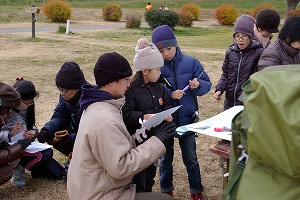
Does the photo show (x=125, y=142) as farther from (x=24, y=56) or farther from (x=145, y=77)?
(x=24, y=56)

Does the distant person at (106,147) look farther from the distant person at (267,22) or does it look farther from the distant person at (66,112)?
the distant person at (267,22)

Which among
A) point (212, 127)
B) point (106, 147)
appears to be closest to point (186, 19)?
point (212, 127)

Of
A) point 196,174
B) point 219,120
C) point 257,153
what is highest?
point 257,153

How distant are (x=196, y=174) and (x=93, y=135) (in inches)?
67.2

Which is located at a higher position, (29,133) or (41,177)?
(29,133)

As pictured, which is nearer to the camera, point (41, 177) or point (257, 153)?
point (257, 153)

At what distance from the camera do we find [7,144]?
12.0 ft

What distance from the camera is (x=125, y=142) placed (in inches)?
85.4

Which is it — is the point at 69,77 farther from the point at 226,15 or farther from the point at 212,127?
the point at 226,15

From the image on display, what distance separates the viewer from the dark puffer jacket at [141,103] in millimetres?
3014

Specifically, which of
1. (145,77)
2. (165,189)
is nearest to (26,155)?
(165,189)

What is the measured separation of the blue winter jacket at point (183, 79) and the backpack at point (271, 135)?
174cm

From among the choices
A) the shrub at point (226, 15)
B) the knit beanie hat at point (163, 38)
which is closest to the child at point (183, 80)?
the knit beanie hat at point (163, 38)

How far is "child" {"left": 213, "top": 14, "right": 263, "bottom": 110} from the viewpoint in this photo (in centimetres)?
369
